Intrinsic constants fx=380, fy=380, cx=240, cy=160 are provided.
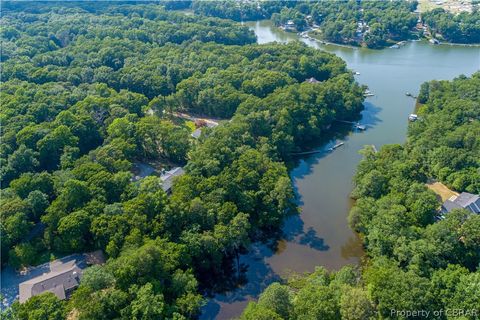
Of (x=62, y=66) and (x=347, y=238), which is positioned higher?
(x=62, y=66)

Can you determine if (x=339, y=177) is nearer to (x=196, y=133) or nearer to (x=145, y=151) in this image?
(x=196, y=133)

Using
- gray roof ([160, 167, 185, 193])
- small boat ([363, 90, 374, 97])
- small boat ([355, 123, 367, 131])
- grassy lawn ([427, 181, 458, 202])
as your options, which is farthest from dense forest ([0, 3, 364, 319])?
grassy lawn ([427, 181, 458, 202])

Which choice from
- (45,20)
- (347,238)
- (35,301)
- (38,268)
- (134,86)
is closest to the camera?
(35,301)

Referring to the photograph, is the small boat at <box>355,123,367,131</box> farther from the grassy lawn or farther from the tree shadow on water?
the tree shadow on water

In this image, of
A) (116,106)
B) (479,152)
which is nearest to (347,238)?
(479,152)

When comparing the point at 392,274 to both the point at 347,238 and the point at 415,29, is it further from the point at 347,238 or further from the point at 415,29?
the point at 415,29

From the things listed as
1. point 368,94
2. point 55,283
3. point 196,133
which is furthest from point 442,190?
point 55,283

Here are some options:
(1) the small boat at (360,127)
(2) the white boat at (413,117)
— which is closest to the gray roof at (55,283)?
(1) the small boat at (360,127)
